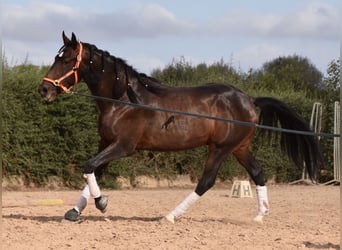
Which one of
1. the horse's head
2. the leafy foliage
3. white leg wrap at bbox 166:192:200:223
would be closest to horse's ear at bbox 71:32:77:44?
the horse's head

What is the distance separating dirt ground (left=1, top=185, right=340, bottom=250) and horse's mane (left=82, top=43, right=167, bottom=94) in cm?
162

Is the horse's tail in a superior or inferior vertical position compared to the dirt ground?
superior

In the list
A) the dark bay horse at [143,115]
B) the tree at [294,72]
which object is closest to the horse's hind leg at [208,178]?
the dark bay horse at [143,115]

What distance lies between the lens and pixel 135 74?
341 inches

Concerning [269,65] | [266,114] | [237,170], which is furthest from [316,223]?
[269,65]

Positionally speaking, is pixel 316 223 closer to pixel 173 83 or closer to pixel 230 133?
pixel 230 133

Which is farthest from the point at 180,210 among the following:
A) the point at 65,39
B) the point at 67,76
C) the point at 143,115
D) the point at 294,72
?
the point at 294,72

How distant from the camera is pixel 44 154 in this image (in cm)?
1371

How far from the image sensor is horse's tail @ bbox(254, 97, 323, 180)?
9359 millimetres

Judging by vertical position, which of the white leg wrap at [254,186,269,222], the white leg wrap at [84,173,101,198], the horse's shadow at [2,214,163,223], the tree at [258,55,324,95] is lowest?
the horse's shadow at [2,214,163,223]

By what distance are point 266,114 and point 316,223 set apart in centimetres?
170

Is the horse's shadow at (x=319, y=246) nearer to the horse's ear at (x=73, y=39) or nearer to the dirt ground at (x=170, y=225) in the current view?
the dirt ground at (x=170, y=225)

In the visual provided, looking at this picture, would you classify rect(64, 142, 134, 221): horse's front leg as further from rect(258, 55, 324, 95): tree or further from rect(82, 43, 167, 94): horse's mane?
rect(258, 55, 324, 95): tree

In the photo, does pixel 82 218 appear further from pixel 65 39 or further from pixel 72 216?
pixel 65 39
